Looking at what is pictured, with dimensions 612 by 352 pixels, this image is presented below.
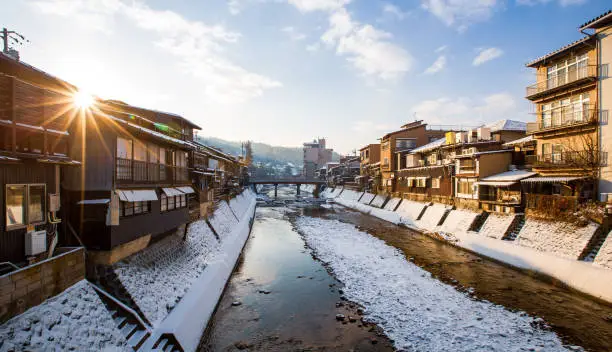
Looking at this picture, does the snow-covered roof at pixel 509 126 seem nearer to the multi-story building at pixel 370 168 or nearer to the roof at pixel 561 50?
the roof at pixel 561 50

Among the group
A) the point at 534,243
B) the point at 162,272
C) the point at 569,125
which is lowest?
the point at 162,272

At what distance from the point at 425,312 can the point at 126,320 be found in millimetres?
12271

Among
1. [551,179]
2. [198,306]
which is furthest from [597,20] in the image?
[198,306]

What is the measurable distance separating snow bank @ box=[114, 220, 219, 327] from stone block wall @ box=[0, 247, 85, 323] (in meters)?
2.17

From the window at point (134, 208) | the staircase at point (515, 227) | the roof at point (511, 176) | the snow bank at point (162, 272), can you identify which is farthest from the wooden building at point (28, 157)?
the roof at point (511, 176)

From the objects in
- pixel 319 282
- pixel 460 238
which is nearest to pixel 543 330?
pixel 319 282

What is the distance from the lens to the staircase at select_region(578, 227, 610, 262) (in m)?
15.1

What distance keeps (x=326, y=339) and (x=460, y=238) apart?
18273 mm

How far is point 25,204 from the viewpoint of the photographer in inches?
345

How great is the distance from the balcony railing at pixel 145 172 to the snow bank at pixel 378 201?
35474 mm

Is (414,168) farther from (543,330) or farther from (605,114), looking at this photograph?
(543,330)

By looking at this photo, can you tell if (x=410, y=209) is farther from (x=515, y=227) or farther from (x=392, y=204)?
(x=515, y=227)

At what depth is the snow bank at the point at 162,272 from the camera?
10742mm

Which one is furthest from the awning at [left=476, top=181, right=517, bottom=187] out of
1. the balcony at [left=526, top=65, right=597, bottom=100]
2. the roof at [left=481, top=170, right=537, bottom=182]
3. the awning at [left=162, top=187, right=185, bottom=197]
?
the awning at [left=162, top=187, right=185, bottom=197]
